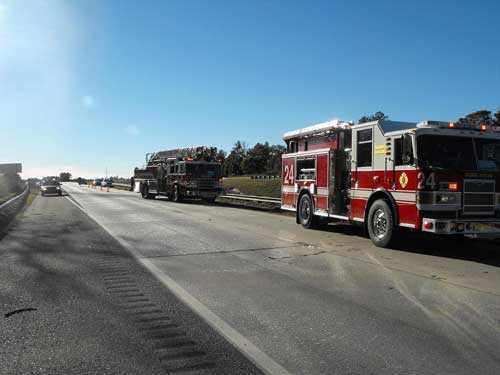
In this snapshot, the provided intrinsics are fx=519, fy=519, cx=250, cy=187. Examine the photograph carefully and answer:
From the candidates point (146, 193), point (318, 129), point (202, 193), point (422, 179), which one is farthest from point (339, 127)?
point (146, 193)

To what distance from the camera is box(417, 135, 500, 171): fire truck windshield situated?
1023cm

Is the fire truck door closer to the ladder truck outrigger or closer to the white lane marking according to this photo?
the white lane marking

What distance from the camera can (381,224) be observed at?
1137 cm

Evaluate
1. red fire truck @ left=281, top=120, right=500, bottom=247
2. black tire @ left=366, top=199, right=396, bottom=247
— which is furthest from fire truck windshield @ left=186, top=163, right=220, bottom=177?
black tire @ left=366, top=199, right=396, bottom=247

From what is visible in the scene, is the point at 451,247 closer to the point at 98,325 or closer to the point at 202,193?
the point at 98,325

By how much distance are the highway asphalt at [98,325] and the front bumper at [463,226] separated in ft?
17.6

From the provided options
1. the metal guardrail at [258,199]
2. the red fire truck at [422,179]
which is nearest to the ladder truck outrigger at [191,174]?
the metal guardrail at [258,199]

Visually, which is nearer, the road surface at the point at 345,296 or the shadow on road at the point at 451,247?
the road surface at the point at 345,296

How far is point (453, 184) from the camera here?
33.1 ft

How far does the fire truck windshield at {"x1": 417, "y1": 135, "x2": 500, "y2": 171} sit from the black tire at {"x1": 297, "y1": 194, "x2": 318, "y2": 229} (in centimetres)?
514

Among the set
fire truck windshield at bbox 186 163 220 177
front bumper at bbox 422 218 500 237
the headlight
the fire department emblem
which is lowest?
front bumper at bbox 422 218 500 237

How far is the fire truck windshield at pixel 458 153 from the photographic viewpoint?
10234 millimetres

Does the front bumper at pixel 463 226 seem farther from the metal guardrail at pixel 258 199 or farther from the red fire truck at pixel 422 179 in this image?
the metal guardrail at pixel 258 199

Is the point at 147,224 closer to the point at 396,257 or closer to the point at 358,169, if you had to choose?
the point at 358,169
